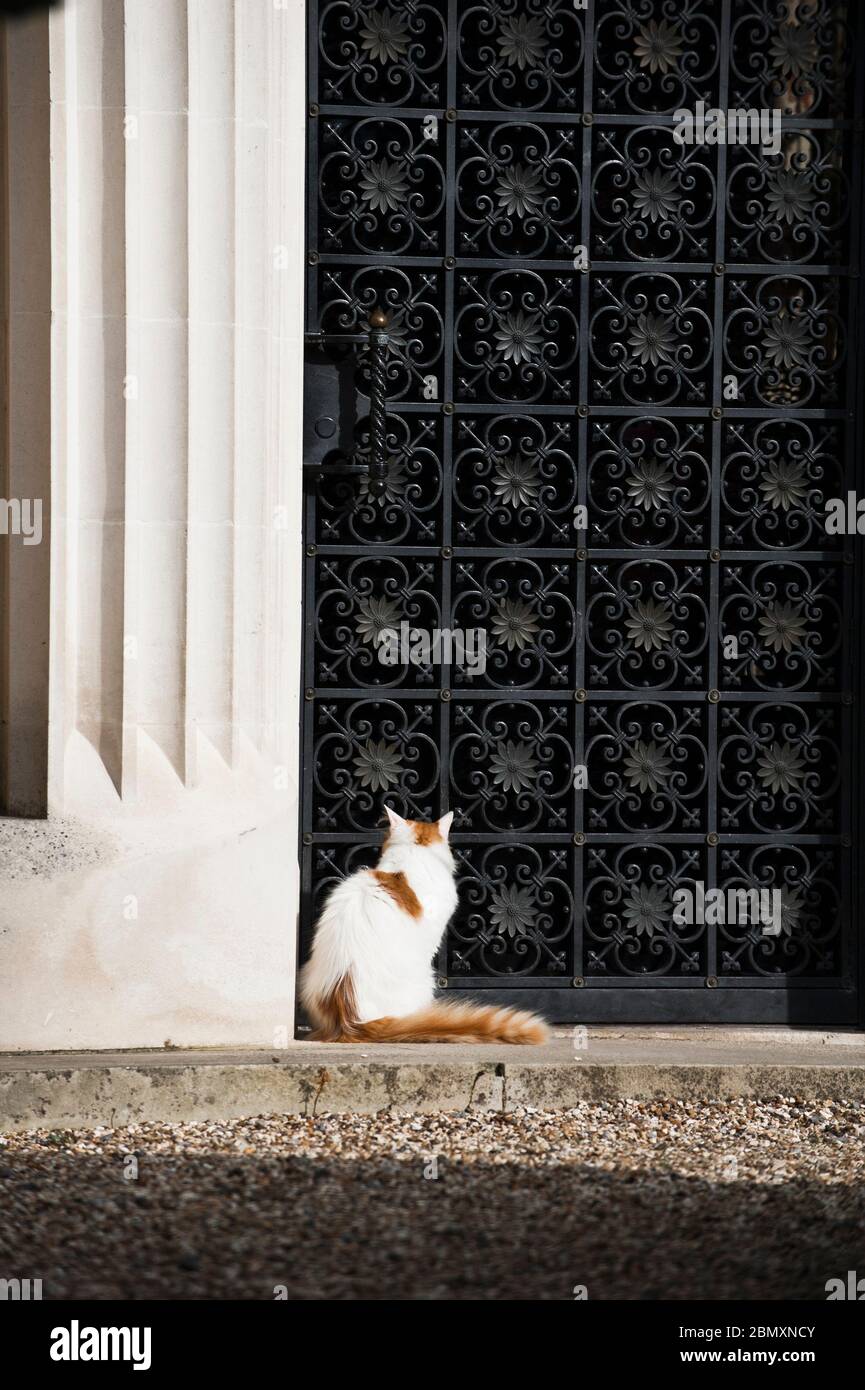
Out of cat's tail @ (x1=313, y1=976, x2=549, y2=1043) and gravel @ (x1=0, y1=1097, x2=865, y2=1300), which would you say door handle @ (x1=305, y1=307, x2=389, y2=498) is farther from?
gravel @ (x1=0, y1=1097, x2=865, y2=1300)

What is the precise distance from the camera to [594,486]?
656cm

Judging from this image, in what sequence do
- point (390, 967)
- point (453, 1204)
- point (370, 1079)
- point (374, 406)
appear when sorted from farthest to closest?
point (374, 406), point (390, 967), point (370, 1079), point (453, 1204)

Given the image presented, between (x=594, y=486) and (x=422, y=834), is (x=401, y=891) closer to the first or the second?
(x=422, y=834)

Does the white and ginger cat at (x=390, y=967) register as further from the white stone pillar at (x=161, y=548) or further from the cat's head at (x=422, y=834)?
the white stone pillar at (x=161, y=548)

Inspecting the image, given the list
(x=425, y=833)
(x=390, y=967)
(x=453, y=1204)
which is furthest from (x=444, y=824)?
(x=453, y=1204)

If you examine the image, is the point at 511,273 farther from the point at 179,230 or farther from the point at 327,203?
the point at 179,230

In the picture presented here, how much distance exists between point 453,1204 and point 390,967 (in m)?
1.39

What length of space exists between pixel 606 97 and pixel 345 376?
163 cm

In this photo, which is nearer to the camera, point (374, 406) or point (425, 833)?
point (425, 833)

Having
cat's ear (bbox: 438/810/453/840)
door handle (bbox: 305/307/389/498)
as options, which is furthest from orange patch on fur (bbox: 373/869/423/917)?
door handle (bbox: 305/307/389/498)

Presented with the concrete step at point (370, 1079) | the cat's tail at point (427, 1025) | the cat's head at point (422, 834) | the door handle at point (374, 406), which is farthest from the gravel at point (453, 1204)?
the door handle at point (374, 406)

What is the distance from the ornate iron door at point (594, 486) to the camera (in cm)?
638

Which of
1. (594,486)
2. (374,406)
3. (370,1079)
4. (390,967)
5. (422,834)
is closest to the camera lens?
(370,1079)

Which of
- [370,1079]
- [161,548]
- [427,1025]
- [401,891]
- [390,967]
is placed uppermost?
[161,548]
